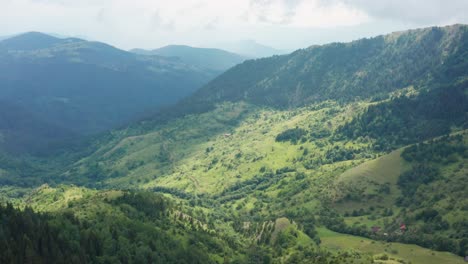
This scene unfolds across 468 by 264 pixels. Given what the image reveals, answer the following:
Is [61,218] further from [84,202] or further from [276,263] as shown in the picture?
[276,263]

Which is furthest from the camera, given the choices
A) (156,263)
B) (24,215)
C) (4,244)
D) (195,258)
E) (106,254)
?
(195,258)

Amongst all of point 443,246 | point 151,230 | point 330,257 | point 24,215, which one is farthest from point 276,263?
point 24,215

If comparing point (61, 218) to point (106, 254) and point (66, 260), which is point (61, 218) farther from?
point (66, 260)

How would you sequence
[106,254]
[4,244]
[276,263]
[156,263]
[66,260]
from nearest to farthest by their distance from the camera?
[4,244] → [66,260] → [106,254] → [156,263] → [276,263]

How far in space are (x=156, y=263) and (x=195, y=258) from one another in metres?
19.5

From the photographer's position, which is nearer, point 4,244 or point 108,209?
point 4,244

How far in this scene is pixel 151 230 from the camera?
552ft

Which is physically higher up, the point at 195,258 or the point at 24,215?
the point at 24,215

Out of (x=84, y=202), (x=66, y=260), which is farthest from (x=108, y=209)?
(x=66, y=260)

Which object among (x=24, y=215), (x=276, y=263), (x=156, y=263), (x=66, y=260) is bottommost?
(x=276, y=263)

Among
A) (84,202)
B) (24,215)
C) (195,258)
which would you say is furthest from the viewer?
(84,202)

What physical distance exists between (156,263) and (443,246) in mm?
117261

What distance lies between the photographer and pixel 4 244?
107688 mm

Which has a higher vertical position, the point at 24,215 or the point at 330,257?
the point at 24,215
